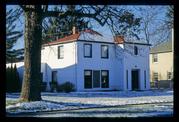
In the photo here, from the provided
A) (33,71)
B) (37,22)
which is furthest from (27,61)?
(37,22)

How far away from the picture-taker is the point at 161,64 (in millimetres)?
47219

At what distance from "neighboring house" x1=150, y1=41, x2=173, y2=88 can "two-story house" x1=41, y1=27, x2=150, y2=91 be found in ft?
28.7

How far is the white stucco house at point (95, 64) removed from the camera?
33.0 m

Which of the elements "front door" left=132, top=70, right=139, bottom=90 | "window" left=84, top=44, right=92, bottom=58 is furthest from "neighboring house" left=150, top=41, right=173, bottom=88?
"window" left=84, top=44, right=92, bottom=58

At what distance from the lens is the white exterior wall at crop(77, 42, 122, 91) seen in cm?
3297

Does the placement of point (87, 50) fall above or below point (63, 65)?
above

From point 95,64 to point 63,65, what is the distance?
115 inches

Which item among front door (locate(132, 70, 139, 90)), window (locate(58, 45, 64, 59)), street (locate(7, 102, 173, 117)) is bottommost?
street (locate(7, 102, 173, 117))

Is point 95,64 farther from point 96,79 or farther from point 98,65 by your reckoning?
point 96,79

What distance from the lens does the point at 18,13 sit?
16328 mm

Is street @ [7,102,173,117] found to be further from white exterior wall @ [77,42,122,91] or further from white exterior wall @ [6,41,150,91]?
white exterior wall @ [77,42,122,91]

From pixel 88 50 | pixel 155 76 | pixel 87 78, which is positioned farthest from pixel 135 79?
pixel 155 76
